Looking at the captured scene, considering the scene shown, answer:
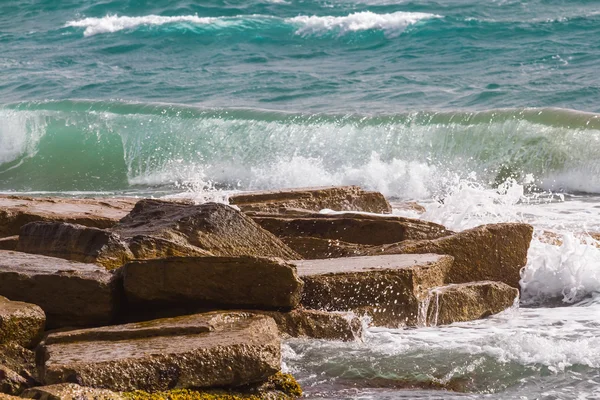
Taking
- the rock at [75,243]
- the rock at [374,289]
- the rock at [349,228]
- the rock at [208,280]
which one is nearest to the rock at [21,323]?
the rock at [208,280]

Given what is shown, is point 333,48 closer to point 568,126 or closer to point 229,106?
point 229,106

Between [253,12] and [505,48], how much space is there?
903cm

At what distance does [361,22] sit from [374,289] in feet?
63.9

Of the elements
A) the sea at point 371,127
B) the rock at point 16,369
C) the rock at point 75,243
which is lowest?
the sea at point 371,127

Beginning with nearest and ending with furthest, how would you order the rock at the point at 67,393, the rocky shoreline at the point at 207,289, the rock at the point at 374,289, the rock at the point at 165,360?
the rock at the point at 67,393
the rock at the point at 165,360
the rocky shoreline at the point at 207,289
the rock at the point at 374,289

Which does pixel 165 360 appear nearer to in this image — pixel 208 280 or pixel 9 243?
pixel 208 280

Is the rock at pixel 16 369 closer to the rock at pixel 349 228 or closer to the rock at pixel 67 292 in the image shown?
the rock at pixel 67 292

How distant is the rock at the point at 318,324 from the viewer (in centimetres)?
526

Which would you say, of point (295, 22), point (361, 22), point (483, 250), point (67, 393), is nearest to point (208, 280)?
point (67, 393)

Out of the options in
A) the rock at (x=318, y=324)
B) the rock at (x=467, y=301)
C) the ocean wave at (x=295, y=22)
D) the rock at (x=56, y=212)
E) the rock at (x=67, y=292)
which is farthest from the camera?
the ocean wave at (x=295, y=22)

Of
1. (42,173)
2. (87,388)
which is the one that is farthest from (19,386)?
(42,173)

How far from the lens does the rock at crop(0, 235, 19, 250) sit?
612 cm

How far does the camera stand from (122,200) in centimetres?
806

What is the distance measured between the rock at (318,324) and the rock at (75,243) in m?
1.01
